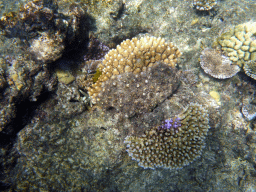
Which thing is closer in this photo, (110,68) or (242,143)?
(110,68)

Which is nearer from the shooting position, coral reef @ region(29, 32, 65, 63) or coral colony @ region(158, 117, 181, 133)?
coral reef @ region(29, 32, 65, 63)

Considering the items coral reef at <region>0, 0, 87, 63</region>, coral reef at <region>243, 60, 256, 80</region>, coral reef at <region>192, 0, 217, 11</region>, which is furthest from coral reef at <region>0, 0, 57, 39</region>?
coral reef at <region>243, 60, 256, 80</region>

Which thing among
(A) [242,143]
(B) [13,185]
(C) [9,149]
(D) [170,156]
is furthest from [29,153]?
(A) [242,143]

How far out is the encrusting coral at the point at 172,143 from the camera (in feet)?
11.3

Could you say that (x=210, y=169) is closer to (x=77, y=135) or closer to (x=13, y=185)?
(x=77, y=135)

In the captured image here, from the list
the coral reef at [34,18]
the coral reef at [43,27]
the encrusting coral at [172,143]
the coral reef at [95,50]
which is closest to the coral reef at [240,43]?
the encrusting coral at [172,143]

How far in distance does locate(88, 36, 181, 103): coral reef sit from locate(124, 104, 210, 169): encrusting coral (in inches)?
56.8

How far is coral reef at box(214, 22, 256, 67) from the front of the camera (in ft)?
14.5

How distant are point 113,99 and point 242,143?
415 centimetres

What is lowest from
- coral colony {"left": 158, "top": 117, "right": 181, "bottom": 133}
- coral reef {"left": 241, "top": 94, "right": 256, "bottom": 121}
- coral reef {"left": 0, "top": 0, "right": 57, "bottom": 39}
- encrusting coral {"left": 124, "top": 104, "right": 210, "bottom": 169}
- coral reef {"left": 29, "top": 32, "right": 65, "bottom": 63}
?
coral reef {"left": 241, "top": 94, "right": 256, "bottom": 121}

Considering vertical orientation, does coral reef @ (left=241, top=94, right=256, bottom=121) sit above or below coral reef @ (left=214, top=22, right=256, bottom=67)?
below

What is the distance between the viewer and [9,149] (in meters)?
3.18

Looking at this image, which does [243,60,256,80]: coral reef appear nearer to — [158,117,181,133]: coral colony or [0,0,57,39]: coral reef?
[158,117,181,133]: coral colony

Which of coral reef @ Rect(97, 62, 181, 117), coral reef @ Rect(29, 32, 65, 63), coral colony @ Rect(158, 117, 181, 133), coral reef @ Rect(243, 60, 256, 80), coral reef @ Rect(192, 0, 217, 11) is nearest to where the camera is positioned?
coral reef @ Rect(29, 32, 65, 63)
